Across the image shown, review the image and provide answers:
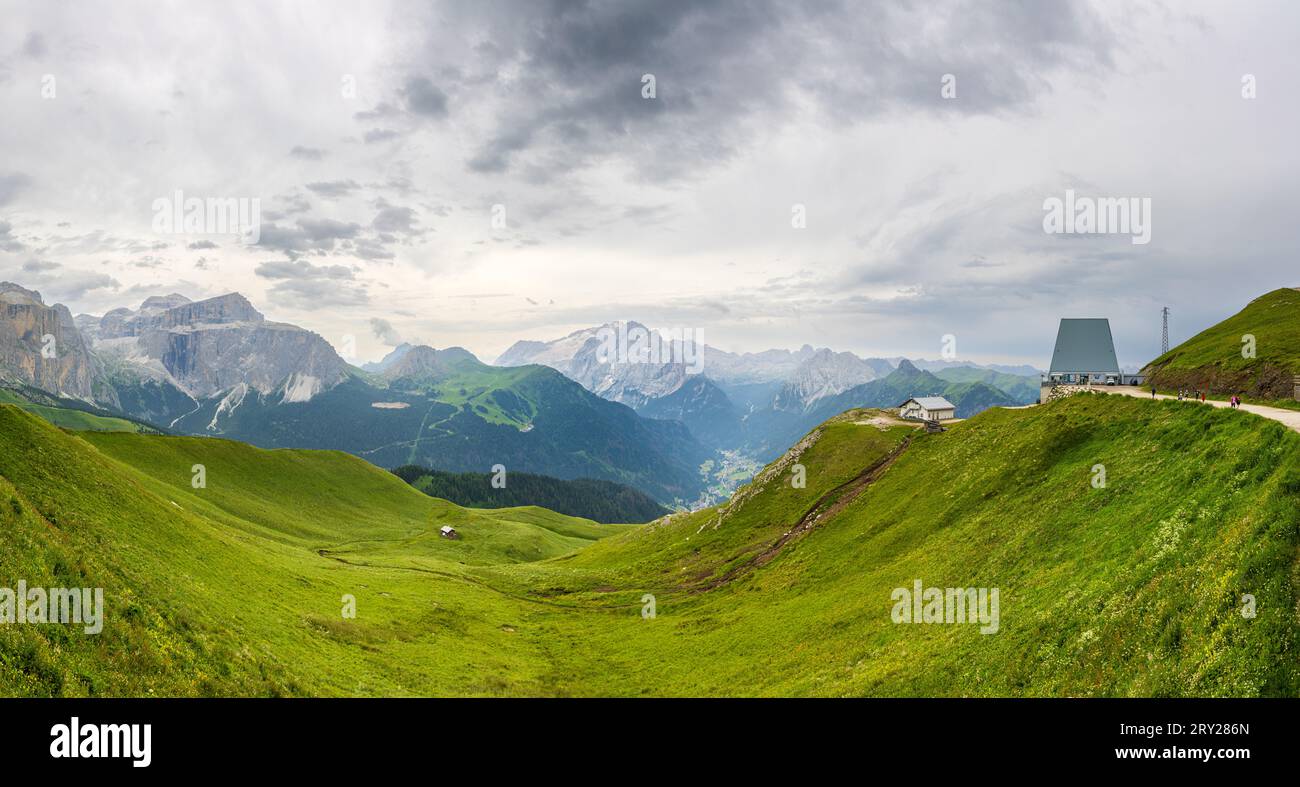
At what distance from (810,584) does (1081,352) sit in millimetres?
83379

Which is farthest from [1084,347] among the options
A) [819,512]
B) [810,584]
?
[810,584]

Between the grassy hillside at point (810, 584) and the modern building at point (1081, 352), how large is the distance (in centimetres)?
3559

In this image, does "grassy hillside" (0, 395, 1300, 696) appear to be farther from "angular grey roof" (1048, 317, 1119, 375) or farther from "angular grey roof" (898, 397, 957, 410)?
"angular grey roof" (1048, 317, 1119, 375)

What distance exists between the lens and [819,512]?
76.1 meters

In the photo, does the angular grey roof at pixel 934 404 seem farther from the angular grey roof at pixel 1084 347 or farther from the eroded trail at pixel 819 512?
the eroded trail at pixel 819 512

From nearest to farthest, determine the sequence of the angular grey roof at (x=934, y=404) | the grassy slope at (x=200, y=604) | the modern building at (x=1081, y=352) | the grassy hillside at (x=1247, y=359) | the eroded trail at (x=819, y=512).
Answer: the grassy slope at (x=200, y=604) → the grassy hillside at (x=1247, y=359) → the eroded trail at (x=819, y=512) → the modern building at (x=1081, y=352) → the angular grey roof at (x=934, y=404)

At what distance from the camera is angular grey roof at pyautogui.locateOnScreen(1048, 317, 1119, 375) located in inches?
3912

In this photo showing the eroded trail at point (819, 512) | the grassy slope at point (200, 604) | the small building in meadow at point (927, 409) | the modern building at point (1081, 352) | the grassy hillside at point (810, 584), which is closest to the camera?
the grassy hillside at point (810, 584)

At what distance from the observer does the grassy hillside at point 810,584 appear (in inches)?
791

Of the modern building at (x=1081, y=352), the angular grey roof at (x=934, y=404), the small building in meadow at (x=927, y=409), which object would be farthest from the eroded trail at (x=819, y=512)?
the modern building at (x=1081, y=352)

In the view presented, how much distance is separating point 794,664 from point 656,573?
45741 millimetres

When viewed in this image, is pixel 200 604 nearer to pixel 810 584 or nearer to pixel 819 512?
pixel 810 584
